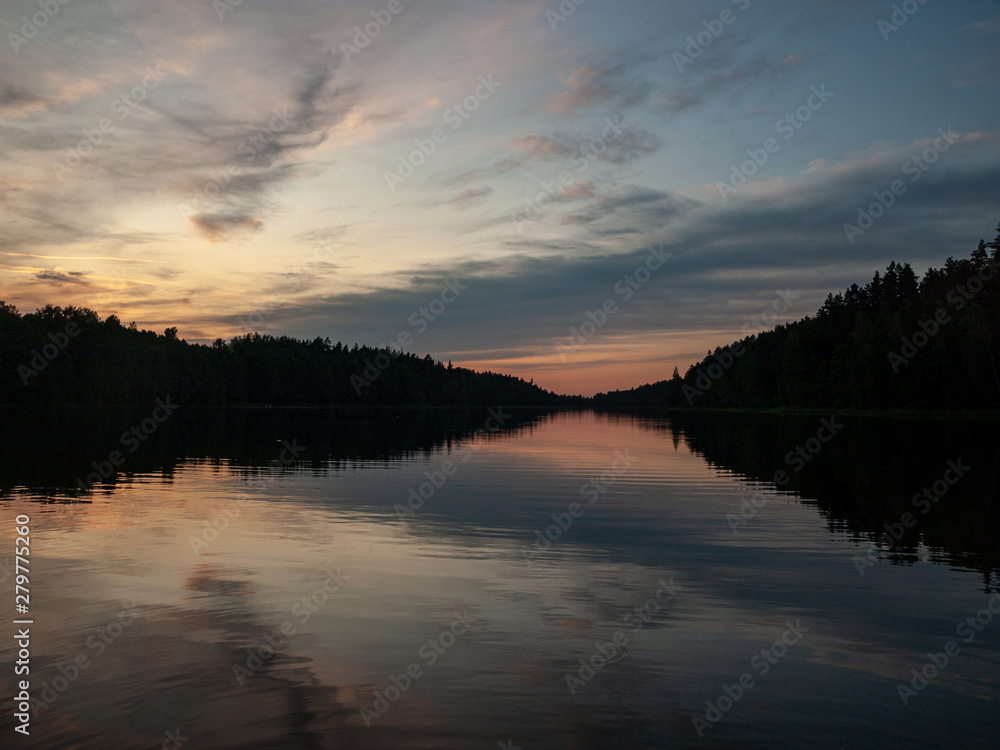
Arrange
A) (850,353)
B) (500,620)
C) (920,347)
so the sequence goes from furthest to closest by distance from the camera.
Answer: (850,353), (920,347), (500,620)

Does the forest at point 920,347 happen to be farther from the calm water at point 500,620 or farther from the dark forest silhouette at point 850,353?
the calm water at point 500,620

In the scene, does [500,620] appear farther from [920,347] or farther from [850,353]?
[850,353]

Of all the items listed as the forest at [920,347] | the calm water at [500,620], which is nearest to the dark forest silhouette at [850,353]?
the forest at [920,347]

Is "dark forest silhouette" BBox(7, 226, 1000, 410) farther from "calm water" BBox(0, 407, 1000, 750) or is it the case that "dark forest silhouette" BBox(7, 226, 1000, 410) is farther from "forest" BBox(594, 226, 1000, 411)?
"calm water" BBox(0, 407, 1000, 750)

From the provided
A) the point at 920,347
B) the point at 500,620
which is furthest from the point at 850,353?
the point at 500,620

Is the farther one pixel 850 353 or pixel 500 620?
pixel 850 353

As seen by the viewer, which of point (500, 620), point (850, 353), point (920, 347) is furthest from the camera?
point (850, 353)

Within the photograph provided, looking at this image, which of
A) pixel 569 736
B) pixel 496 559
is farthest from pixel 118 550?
pixel 569 736

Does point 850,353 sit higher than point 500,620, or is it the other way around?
point 850,353

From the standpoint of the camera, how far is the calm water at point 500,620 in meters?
8.60

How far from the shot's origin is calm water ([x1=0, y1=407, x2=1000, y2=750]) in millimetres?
8602

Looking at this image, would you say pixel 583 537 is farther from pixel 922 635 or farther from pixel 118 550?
pixel 118 550

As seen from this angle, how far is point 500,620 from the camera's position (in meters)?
12.5

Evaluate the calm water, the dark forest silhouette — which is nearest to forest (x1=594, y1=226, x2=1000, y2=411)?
the dark forest silhouette
